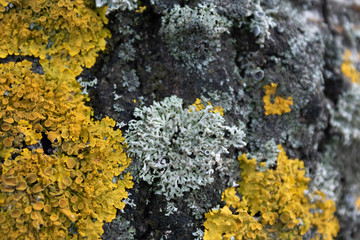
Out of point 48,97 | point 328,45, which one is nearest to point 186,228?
point 48,97

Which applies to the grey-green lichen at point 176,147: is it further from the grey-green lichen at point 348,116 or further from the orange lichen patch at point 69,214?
the grey-green lichen at point 348,116

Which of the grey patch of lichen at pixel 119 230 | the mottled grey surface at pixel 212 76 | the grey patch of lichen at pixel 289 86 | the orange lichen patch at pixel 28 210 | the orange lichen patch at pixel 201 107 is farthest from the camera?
the grey patch of lichen at pixel 289 86

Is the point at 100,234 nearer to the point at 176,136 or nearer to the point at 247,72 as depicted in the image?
the point at 176,136

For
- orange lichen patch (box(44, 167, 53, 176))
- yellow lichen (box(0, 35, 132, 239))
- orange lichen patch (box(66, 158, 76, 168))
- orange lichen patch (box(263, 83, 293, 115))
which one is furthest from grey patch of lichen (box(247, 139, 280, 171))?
orange lichen patch (box(44, 167, 53, 176))

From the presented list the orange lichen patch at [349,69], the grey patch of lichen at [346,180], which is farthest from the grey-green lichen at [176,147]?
the orange lichen patch at [349,69]

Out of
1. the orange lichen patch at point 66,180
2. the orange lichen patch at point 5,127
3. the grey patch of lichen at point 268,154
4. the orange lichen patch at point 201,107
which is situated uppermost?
the orange lichen patch at point 201,107
